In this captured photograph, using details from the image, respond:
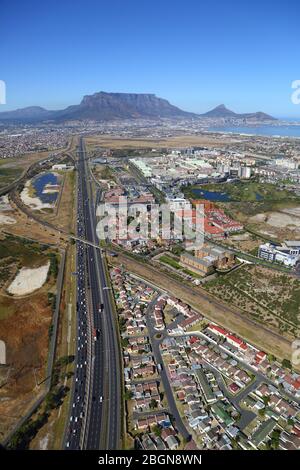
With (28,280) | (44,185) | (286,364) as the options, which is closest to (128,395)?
(286,364)

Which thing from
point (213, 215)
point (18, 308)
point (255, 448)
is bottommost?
point (255, 448)

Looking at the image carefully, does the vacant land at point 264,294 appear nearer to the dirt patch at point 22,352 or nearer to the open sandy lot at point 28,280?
the dirt patch at point 22,352

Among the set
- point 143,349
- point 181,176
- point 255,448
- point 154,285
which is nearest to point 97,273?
point 154,285

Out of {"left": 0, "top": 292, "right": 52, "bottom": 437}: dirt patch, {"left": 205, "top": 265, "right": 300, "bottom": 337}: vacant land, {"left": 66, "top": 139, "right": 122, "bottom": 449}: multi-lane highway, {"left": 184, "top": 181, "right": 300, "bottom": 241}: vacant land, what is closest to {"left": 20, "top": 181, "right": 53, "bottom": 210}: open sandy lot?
{"left": 66, "top": 139, "right": 122, "bottom": 449}: multi-lane highway

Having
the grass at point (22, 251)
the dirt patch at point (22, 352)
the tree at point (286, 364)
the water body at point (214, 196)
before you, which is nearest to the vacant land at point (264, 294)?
the tree at point (286, 364)

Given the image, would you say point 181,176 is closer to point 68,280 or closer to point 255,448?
point 68,280

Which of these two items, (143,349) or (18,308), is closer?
(143,349)
